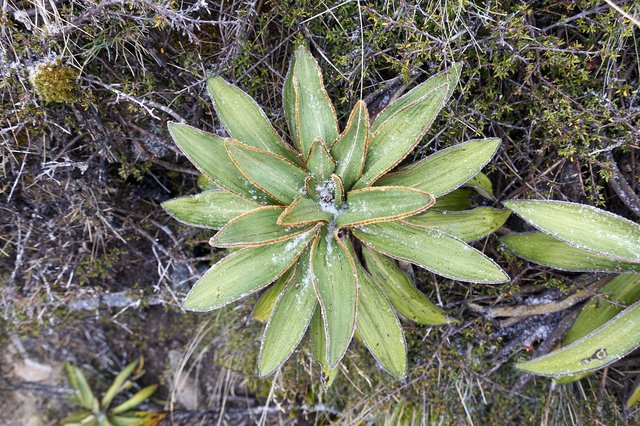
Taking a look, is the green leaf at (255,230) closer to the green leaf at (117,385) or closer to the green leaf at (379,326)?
the green leaf at (379,326)

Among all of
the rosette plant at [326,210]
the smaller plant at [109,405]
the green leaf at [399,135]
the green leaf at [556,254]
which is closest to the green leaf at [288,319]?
the rosette plant at [326,210]

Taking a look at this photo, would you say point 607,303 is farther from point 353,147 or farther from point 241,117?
point 241,117

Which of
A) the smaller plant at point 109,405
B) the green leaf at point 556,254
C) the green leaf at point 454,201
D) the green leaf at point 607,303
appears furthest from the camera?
the smaller plant at point 109,405

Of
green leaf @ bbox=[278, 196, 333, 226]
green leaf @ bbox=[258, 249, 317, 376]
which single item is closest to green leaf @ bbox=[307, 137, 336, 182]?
green leaf @ bbox=[278, 196, 333, 226]

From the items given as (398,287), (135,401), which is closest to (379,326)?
(398,287)

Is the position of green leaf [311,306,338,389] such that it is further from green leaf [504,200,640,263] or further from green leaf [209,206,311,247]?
green leaf [504,200,640,263]

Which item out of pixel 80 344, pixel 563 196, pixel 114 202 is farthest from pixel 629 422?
pixel 80 344
